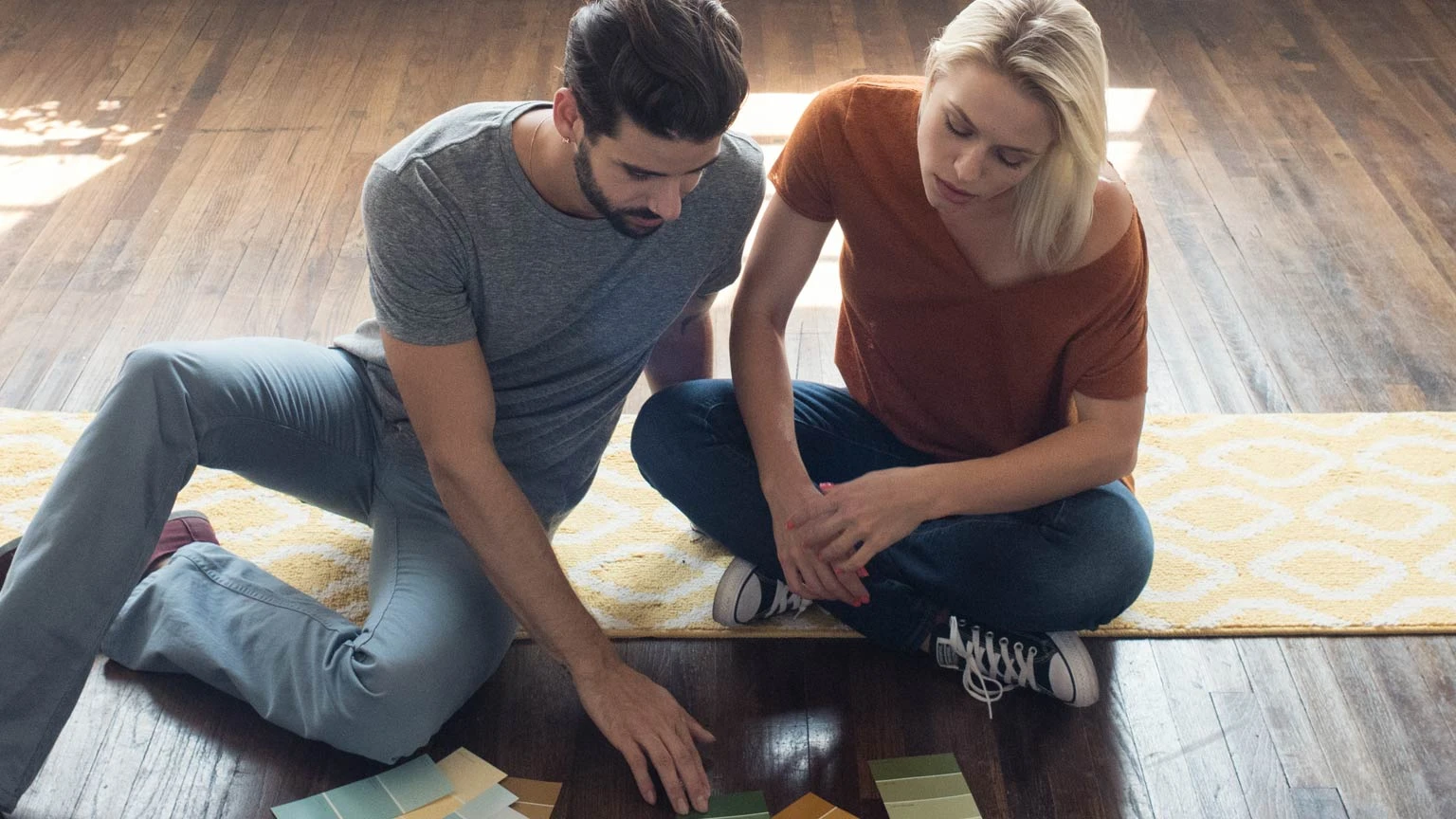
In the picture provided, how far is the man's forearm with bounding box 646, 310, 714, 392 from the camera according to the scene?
1.87 meters

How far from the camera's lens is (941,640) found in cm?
176

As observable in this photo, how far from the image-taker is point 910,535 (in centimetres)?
175

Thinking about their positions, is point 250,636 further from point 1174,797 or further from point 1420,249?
point 1420,249

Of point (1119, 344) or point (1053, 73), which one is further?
point (1119, 344)

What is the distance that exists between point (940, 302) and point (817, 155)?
234 millimetres

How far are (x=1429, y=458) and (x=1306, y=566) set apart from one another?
0.37m

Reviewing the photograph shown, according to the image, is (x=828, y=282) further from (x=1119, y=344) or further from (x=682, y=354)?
(x=1119, y=344)

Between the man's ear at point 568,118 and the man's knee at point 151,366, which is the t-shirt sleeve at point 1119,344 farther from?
the man's knee at point 151,366

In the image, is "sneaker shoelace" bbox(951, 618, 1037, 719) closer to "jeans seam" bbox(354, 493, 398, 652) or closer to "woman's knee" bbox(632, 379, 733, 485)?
"woman's knee" bbox(632, 379, 733, 485)

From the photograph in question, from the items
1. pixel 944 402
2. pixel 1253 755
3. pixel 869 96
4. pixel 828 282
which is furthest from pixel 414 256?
pixel 828 282

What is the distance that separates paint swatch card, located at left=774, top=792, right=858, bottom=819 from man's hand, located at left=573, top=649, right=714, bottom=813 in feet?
0.31

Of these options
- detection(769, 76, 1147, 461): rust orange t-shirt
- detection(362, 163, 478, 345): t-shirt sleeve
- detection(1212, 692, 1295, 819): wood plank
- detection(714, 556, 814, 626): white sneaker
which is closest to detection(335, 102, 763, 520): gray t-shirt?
detection(362, 163, 478, 345): t-shirt sleeve

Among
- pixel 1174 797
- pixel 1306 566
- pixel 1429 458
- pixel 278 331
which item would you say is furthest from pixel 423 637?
pixel 1429 458

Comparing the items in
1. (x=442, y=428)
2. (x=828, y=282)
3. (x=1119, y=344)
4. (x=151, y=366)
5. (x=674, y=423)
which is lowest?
(x=828, y=282)
